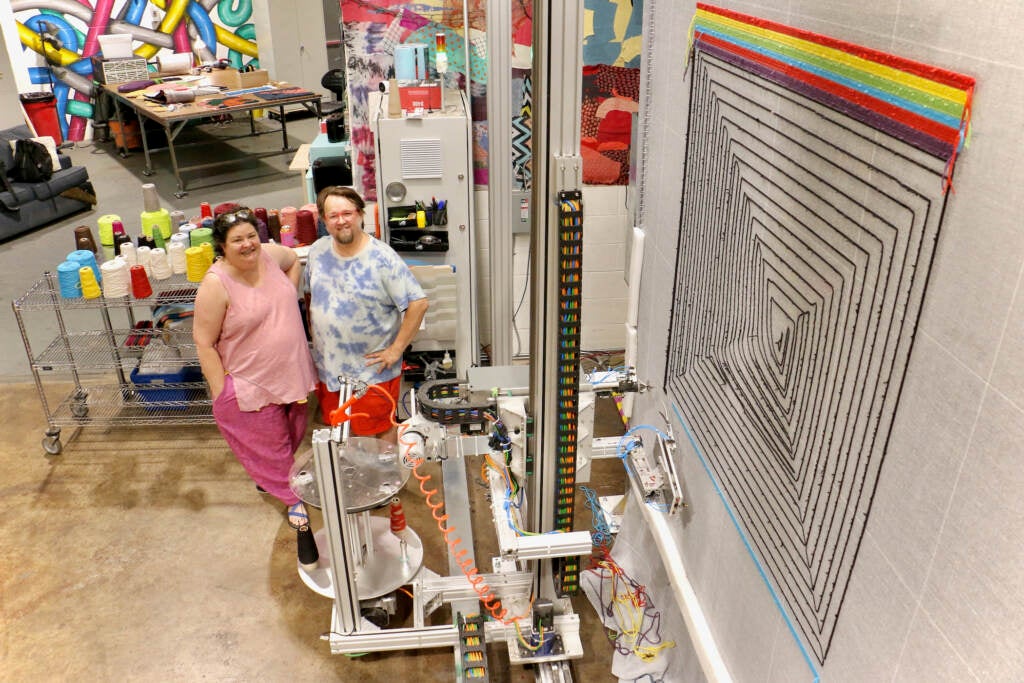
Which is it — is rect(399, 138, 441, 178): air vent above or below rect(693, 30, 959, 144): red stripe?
below

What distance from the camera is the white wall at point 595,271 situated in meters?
5.15

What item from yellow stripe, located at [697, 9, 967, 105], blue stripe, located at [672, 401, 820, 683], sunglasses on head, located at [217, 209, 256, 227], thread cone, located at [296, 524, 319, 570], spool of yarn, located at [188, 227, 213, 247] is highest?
yellow stripe, located at [697, 9, 967, 105]

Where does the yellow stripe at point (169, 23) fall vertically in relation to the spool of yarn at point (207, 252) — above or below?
above

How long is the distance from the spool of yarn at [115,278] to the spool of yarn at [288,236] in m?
0.87

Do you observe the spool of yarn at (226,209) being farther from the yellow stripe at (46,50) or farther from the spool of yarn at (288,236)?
the yellow stripe at (46,50)

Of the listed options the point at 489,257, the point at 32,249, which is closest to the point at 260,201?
the point at 32,249

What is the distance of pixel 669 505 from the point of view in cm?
315

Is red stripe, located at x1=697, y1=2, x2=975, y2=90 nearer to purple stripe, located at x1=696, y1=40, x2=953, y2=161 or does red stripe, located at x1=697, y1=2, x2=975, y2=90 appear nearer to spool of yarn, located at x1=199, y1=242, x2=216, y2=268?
purple stripe, located at x1=696, y1=40, x2=953, y2=161

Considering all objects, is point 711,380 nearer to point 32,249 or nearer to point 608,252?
point 608,252

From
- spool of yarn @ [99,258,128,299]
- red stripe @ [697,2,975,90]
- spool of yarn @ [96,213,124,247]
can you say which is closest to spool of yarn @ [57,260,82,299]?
spool of yarn @ [99,258,128,299]

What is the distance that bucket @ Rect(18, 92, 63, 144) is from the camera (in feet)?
31.8

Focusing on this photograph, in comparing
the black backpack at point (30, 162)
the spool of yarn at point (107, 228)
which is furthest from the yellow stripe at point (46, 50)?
the spool of yarn at point (107, 228)

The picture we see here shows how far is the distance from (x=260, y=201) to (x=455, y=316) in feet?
14.6

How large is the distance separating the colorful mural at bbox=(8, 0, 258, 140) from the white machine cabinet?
711 centimetres
